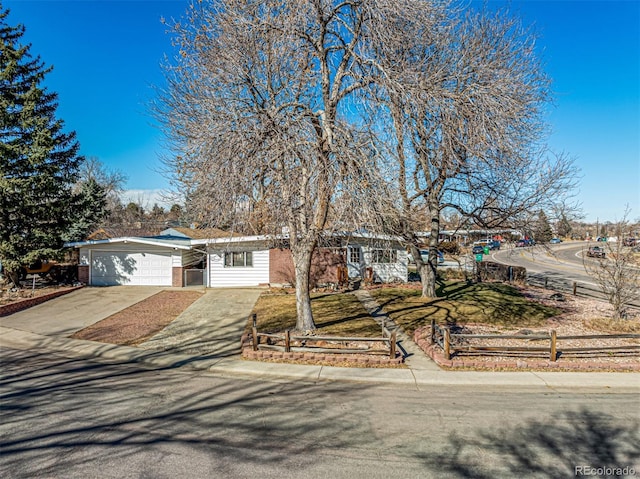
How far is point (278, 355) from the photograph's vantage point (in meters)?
9.07

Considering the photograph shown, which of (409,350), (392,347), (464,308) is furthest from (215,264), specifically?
(392,347)

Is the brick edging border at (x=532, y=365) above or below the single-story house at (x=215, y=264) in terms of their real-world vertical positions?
below

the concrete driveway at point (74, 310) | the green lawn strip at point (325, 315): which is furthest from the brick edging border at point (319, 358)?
the concrete driveway at point (74, 310)

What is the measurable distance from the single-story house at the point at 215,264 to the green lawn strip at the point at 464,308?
10.0ft

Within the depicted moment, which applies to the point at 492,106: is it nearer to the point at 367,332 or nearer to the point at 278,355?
the point at 367,332

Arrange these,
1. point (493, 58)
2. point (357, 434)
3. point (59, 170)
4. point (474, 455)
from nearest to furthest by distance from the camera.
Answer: point (474, 455)
point (357, 434)
point (493, 58)
point (59, 170)

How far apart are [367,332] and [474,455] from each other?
253 inches

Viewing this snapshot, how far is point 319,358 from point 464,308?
828 centimetres

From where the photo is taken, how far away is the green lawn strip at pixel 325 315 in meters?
11.7

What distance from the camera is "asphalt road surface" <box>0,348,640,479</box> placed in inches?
184

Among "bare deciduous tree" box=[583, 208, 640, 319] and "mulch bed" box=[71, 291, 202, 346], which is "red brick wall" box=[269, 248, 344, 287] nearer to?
"mulch bed" box=[71, 291, 202, 346]

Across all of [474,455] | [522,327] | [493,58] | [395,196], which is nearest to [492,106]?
[395,196]

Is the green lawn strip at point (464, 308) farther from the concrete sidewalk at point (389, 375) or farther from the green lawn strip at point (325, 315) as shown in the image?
the concrete sidewalk at point (389, 375)

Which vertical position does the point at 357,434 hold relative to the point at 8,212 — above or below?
below
